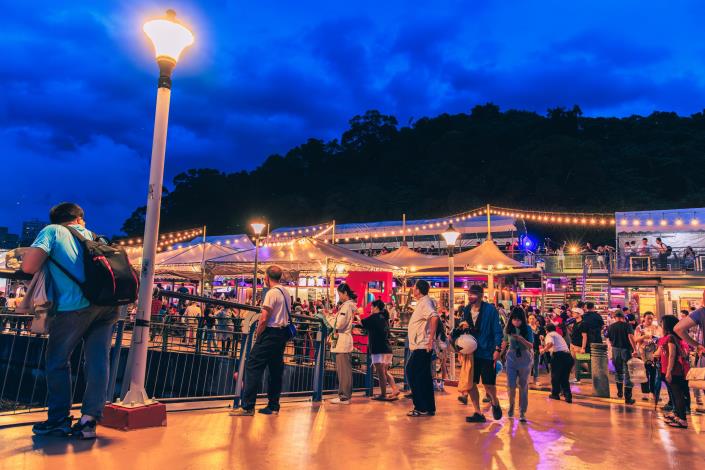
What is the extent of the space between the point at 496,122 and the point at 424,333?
6172 cm

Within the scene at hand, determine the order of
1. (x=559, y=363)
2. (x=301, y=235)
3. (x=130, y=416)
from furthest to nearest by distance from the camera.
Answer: (x=301, y=235)
(x=559, y=363)
(x=130, y=416)

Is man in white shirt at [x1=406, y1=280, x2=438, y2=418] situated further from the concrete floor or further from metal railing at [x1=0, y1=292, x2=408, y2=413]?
metal railing at [x1=0, y1=292, x2=408, y2=413]

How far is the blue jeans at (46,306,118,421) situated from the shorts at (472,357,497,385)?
14.3 feet

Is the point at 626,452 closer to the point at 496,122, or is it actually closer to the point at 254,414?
the point at 254,414

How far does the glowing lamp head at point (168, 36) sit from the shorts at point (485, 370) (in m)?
5.00

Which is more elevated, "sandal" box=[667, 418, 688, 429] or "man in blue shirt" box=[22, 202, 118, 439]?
"man in blue shirt" box=[22, 202, 118, 439]

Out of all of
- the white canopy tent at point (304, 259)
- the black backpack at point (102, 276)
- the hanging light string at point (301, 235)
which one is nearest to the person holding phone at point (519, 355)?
the black backpack at point (102, 276)

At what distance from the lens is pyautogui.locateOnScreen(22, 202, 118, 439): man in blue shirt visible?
4.16 meters

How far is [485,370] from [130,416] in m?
4.20

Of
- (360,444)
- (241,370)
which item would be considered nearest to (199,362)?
(241,370)

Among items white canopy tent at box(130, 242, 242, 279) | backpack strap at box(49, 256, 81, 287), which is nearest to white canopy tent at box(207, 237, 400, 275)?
white canopy tent at box(130, 242, 242, 279)

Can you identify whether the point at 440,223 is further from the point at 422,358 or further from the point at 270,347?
the point at 270,347

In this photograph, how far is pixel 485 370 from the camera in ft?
22.7

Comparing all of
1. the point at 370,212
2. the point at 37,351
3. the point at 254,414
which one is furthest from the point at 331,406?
the point at 370,212
